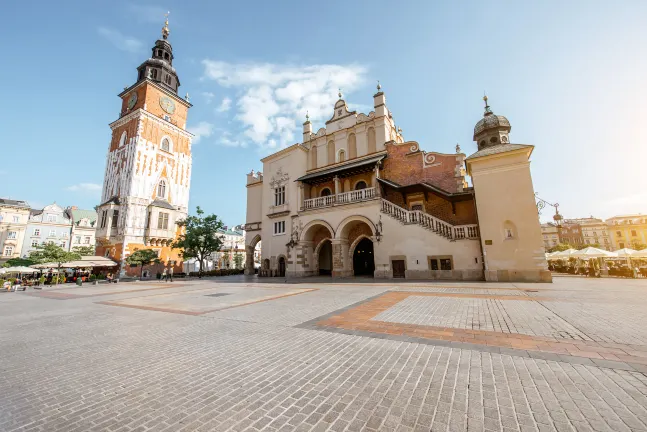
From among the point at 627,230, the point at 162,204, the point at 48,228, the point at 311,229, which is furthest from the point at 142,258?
the point at 627,230

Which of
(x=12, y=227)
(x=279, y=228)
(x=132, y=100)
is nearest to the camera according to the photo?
(x=279, y=228)

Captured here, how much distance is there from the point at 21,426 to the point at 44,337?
480 centimetres

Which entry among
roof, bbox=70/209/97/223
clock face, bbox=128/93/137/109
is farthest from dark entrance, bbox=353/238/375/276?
roof, bbox=70/209/97/223

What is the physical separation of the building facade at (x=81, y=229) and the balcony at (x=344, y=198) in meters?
55.4

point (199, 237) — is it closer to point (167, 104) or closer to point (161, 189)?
point (161, 189)

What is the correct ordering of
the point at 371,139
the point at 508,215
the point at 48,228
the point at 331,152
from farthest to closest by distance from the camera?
the point at 48,228 < the point at 331,152 < the point at 371,139 < the point at 508,215

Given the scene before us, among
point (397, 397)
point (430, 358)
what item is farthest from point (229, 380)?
point (430, 358)

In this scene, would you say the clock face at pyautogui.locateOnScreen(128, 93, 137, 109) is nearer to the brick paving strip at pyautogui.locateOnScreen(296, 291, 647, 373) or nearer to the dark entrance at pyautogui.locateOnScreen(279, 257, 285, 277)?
the dark entrance at pyautogui.locateOnScreen(279, 257, 285, 277)

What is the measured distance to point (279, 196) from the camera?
2911cm

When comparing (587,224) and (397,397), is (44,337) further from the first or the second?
(587,224)

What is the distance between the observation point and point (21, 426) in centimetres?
261

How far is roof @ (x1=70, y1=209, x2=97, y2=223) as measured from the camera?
5697cm

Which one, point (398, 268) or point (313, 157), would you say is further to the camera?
point (313, 157)

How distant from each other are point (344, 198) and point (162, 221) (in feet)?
93.5
